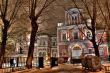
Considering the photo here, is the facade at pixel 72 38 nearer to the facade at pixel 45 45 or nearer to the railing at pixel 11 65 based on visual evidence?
the facade at pixel 45 45

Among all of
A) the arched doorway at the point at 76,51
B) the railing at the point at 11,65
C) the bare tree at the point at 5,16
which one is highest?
the bare tree at the point at 5,16

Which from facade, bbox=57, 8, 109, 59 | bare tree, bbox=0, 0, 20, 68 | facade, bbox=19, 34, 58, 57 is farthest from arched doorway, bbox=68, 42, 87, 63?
bare tree, bbox=0, 0, 20, 68

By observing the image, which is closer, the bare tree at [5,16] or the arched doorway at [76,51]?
the bare tree at [5,16]

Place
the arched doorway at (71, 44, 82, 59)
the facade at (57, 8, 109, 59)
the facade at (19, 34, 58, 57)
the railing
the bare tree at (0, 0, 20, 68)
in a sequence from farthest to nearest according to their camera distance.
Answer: the facade at (19, 34, 58, 57)
the arched doorway at (71, 44, 82, 59)
the facade at (57, 8, 109, 59)
the bare tree at (0, 0, 20, 68)
the railing

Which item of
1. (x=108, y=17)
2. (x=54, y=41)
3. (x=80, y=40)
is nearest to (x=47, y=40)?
(x=54, y=41)

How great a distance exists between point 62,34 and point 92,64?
46183 mm

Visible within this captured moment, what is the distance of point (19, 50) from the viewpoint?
75.4 m

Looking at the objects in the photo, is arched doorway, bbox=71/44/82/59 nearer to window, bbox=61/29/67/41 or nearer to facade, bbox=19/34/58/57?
window, bbox=61/29/67/41

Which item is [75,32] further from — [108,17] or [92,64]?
[92,64]

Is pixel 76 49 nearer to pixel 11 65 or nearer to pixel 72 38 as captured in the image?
pixel 72 38

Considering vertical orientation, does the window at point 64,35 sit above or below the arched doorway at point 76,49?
above

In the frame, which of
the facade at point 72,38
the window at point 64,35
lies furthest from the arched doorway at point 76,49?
the window at point 64,35

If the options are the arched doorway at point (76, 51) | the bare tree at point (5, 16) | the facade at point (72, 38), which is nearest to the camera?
the bare tree at point (5, 16)

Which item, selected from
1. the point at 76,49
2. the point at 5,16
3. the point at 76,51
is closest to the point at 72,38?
the point at 76,49
